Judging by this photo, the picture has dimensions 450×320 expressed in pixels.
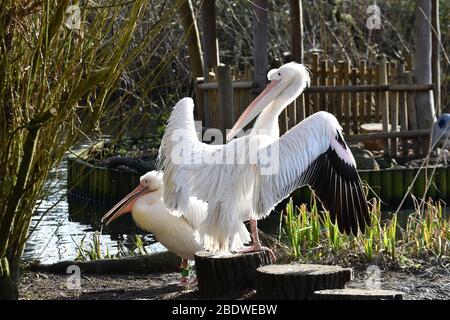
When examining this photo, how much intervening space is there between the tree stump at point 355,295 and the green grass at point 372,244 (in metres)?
1.60

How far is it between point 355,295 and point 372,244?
216 centimetres

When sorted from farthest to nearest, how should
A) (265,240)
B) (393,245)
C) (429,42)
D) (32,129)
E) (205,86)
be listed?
(205,86), (429,42), (265,240), (393,245), (32,129)

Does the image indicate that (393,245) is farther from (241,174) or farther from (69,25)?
(69,25)

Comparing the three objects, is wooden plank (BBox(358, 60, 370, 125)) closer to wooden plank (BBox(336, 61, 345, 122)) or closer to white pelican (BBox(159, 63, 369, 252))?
wooden plank (BBox(336, 61, 345, 122))

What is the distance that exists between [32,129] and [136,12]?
825 mm

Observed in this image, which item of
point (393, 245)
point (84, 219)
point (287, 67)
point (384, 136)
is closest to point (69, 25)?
point (287, 67)

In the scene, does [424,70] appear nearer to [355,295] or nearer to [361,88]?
[361,88]

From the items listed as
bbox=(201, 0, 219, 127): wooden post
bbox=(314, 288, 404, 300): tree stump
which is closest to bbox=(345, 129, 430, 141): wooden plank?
bbox=(201, 0, 219, 127): wooden post

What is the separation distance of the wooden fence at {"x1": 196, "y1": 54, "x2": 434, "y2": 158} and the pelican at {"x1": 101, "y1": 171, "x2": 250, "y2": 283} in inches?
165

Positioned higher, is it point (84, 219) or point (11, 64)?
point (11, 64)

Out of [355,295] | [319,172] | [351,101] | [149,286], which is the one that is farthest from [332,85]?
[355,295]

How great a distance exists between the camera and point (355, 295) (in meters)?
5.43

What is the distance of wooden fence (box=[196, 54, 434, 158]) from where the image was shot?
13.2m
